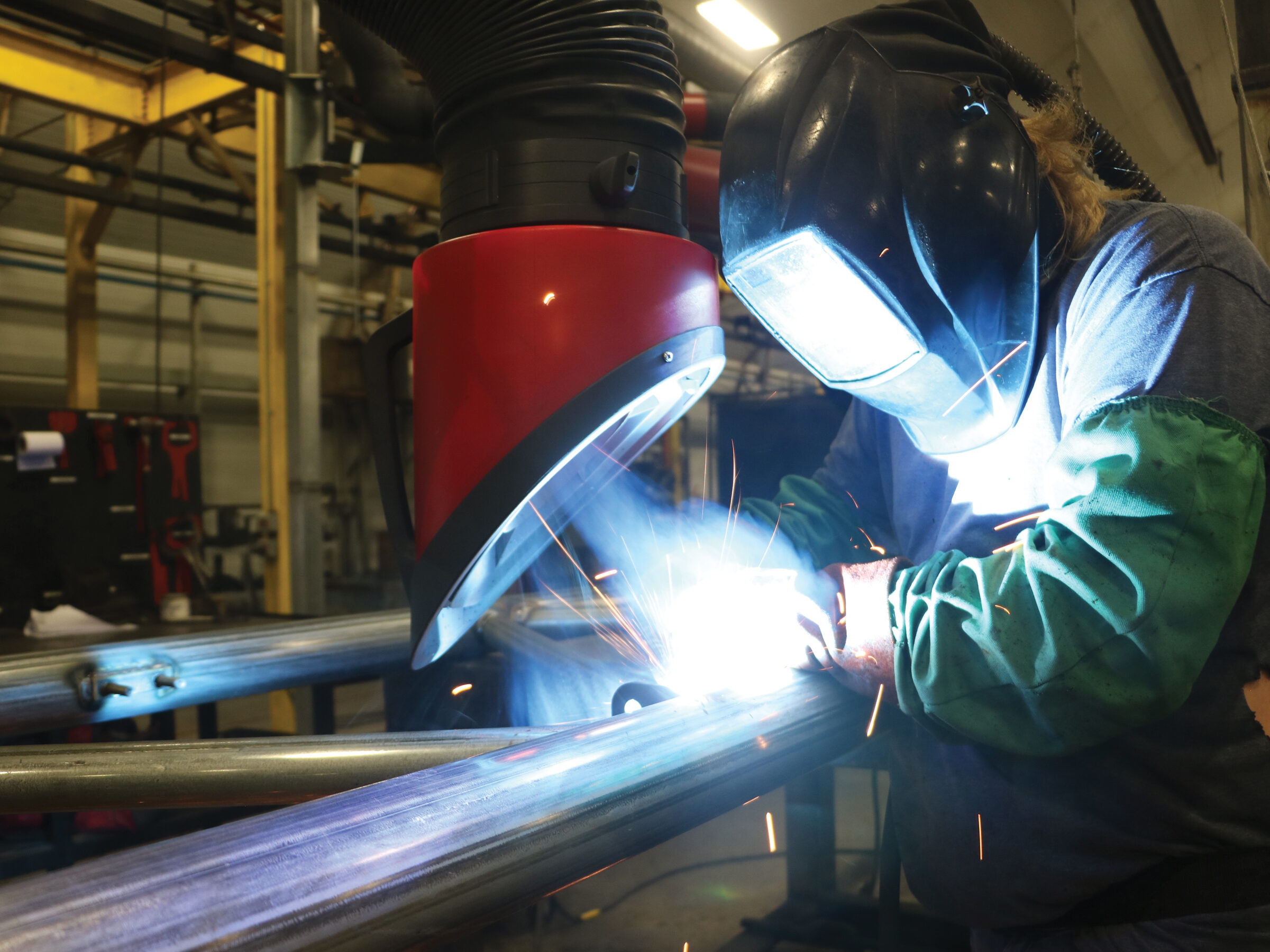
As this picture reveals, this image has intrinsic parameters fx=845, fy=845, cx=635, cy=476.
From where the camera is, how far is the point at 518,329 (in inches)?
32.4

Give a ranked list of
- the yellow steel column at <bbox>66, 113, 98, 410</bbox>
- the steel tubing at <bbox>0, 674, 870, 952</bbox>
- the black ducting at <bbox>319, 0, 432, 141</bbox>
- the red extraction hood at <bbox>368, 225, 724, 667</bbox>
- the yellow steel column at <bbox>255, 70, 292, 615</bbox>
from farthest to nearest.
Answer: the yellow steel column at <bbox>66, 113, 98, 410</bbox>
the yellow steel column at <bbox>255, 70, 292, 615</bbox>
the black ducting at <bbox>319, 0, 432, 141</bbox>
the red extraction hood at <bbox>368, 225, 724, 667</bbox>
the steel tubing at <bbox>0, 674, 870, 952</bbox>

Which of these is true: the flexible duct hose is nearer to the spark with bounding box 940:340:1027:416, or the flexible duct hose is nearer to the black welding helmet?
the black welding helmet

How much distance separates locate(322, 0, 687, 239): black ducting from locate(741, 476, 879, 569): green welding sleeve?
64 centimetres

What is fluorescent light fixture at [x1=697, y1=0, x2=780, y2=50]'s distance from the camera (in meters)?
2.05

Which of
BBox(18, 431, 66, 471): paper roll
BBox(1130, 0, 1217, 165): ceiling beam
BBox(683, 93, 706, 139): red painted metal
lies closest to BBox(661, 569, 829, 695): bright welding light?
BBox(683, 93, 706, 139): red painted metal

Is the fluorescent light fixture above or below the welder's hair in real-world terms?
above

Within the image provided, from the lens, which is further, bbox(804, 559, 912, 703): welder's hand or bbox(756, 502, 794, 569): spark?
bbox(756, 502, 794, 569): spark

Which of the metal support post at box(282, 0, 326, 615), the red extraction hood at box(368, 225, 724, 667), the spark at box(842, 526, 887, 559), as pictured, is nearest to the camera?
the red extraction hood at box(368, 225, 724, 667)

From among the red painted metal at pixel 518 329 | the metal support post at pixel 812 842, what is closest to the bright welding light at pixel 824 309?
the red painted metal at pixel 518 329

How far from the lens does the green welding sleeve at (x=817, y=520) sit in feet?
4.58

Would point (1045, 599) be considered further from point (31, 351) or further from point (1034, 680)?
point (31, 351)

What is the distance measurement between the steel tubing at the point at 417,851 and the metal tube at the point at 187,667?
0.75 m

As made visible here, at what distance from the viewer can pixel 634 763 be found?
2.30 ft

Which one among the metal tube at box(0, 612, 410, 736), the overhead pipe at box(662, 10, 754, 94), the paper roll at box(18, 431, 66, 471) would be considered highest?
the overhead pipe at box(662, 10, 754, 94)
